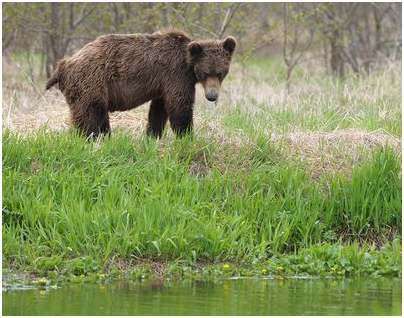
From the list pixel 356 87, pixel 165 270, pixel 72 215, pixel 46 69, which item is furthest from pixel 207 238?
pixel 46 69

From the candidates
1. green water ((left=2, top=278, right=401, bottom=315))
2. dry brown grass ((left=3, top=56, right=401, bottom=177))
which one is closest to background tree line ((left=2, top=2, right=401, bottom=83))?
dry brown grass ((left=3, top=56, right=401, bottom=177))

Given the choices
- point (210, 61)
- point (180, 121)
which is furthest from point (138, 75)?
point (210, 61)

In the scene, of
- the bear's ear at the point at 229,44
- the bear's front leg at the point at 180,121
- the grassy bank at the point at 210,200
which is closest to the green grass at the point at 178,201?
the grassy bank at the point at 210,200

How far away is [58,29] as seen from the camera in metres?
→ 18.4

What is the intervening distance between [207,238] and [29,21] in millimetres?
10728

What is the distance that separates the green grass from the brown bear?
0.30 metres

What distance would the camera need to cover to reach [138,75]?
1041 centimetres

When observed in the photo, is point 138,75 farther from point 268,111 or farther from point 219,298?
point 219,298

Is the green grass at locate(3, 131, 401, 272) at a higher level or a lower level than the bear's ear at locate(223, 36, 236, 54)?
lower

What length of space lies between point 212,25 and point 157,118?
712cm

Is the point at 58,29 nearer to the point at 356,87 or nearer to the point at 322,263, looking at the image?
the point at 356,87

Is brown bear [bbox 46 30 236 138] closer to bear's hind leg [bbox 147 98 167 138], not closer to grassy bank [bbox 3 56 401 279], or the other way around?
bear's hind leg [bbox 147 98 167 138]

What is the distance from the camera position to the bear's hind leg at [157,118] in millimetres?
10742

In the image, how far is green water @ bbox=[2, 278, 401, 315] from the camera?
6.75 meters
